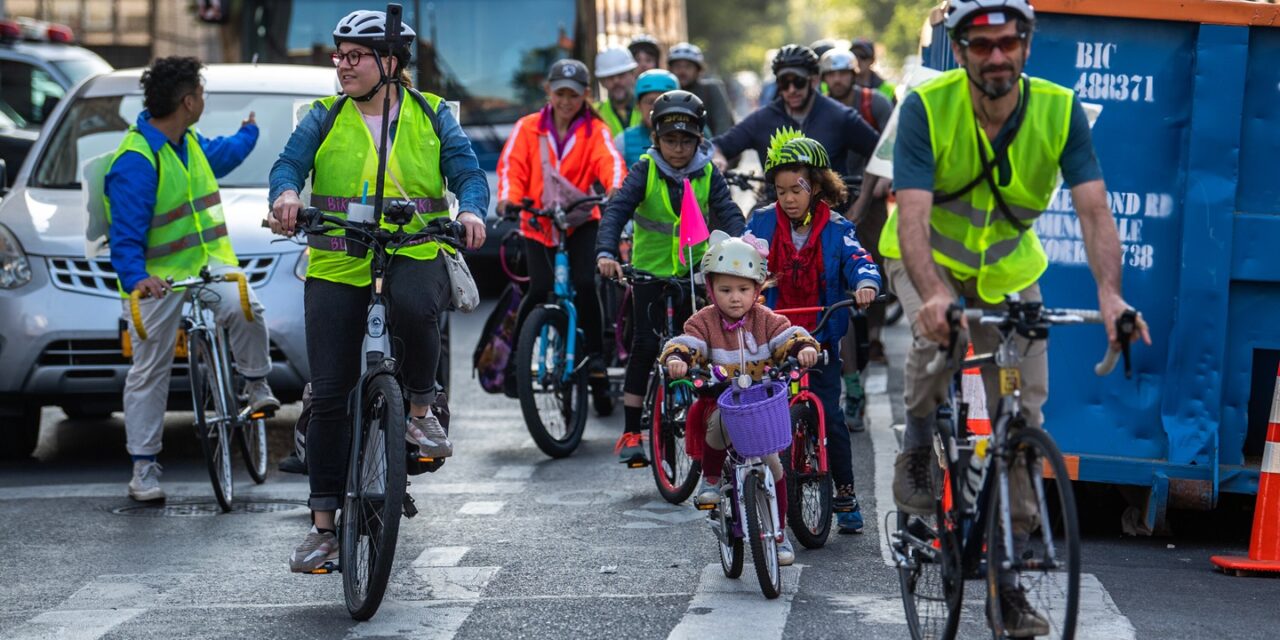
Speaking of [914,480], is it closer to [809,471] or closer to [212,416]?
[809,471]

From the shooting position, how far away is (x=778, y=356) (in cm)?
693

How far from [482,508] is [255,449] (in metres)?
1.30

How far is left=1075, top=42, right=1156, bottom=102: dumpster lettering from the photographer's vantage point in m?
7.63

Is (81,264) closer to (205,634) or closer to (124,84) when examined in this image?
(124,84)

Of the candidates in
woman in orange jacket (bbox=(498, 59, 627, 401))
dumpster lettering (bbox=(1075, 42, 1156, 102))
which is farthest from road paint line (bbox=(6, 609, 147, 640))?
dumpster lettering (bbox=(1075, 42, 1156, 102))

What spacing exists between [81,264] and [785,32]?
89.5 m

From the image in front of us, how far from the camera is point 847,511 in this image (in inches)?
306

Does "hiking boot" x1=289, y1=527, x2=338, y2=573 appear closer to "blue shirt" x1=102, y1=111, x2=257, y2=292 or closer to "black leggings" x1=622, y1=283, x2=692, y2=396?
"blue shirt" x1=102, y1=111, x2=257, y2=292

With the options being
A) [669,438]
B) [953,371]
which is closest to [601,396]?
[669,438]

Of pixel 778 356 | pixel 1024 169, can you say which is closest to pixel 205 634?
pixel 778 356

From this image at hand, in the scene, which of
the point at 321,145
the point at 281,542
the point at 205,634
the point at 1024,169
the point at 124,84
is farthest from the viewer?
the point at 124,84

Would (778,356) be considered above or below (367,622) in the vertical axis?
above

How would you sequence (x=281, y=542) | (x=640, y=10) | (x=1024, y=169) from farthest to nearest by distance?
(x=640, y=10)
(x=281, y=542)
(x=1024, y=169)

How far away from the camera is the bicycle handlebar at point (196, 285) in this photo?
8617mm
